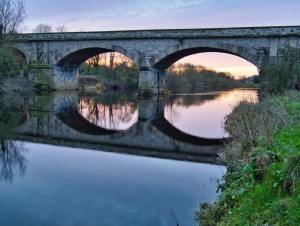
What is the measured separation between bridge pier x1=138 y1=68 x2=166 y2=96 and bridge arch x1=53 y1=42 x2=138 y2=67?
57.4 inches

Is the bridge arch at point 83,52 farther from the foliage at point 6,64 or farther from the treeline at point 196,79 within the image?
the treeline at point 196,79

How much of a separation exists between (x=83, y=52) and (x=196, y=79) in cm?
3761

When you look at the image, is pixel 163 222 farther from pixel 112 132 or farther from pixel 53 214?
pixel 112 132

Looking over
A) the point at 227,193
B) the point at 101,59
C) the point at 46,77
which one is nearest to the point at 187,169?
the point at 227,193

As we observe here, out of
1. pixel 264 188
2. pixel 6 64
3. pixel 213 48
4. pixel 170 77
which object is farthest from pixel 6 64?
pixel 170 77

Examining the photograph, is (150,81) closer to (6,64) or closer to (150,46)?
(150,46)

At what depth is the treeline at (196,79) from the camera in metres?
58.0

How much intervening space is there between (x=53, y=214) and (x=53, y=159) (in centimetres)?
362

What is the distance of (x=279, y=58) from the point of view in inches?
985

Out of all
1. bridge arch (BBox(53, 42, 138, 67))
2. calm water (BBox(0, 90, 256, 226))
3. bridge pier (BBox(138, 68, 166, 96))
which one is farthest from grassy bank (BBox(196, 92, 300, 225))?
bridge arch (BBox(53, 42, 138, 67))

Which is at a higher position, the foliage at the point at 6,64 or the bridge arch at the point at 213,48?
the bridge arch at the point at 213,48

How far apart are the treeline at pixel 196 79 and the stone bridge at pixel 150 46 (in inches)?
898

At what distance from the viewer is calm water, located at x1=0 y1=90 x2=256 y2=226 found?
552 cm

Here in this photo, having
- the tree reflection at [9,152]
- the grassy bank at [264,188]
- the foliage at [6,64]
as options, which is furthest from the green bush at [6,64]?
the grassy bank at [264,188]
